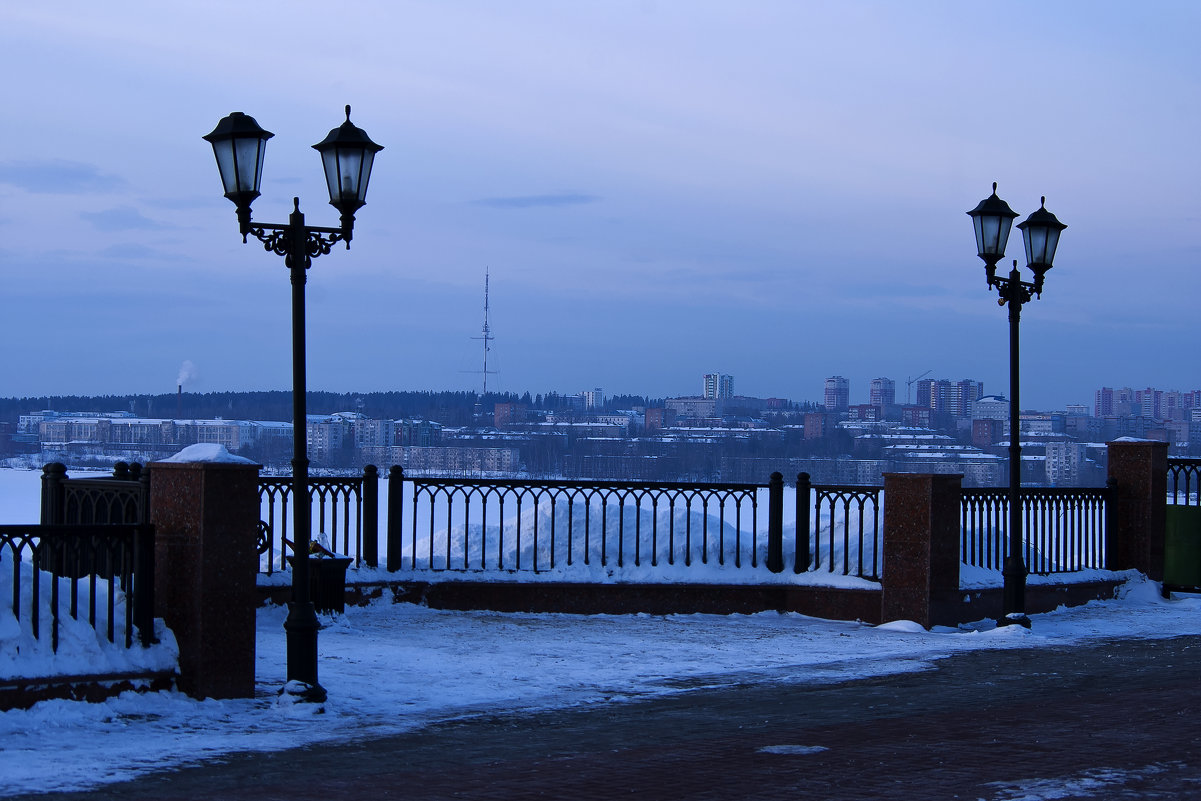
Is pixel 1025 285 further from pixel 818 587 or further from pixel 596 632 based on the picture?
pixel 596 632

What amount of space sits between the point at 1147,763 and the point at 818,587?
762 centimetres

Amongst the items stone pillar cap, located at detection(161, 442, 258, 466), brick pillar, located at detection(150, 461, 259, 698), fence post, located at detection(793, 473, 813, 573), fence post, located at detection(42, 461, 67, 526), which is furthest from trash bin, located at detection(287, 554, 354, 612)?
fence post, located at detection(793, 473, 813, 573)

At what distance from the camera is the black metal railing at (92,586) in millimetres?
8484

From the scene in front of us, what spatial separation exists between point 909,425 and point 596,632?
101028 millimetres

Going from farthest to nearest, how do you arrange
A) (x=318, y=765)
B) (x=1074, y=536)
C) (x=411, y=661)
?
(x=1074, y=536) → (x=411, y=661) → (x=318, y=765)

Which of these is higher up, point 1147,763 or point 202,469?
point 202,469

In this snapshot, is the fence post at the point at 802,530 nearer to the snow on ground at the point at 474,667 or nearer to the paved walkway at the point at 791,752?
the snow on ground at the point at 474,667

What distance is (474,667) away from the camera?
10.9m

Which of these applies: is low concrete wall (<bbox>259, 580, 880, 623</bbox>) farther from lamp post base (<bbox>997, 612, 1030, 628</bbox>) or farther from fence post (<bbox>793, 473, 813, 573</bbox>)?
lamp post base (<bbox>997, 612, 1030, 628</bbox>)

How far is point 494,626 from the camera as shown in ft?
44.9

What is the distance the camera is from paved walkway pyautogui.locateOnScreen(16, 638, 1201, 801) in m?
6.71

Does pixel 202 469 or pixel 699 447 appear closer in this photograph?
pixel 202 469

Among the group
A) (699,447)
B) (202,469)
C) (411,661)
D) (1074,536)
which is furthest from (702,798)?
(699,447)

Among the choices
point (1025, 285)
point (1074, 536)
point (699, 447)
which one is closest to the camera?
point (1025, 285)
